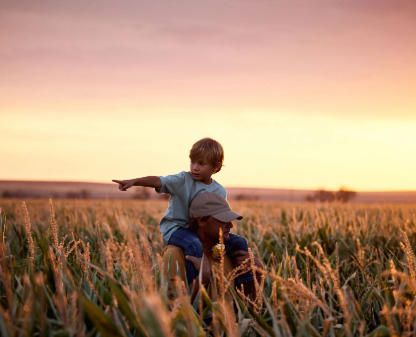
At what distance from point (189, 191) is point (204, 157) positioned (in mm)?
292

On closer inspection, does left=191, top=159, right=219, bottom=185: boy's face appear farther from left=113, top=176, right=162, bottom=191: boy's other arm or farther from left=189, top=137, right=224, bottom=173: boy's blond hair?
left=113, top=176, right=162, bottom=191: boy's other arm

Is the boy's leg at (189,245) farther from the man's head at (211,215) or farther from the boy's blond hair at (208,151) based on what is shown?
the boy's blond hair at (208,151)

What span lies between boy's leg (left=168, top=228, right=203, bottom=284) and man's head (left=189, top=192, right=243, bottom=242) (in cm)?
11

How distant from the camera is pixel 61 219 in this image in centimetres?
601

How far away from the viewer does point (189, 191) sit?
9.09 ft

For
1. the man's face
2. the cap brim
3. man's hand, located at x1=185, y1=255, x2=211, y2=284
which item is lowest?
man's hand, located at x1=185, y1=255, x2=211, y2=284

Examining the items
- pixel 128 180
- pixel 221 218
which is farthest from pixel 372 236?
pixel 128 180

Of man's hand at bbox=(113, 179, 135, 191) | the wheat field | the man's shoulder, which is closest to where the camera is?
the wheat field

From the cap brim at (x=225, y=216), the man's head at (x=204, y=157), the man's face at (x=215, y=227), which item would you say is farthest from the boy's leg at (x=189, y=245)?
the man's head at (x=204, y=157)

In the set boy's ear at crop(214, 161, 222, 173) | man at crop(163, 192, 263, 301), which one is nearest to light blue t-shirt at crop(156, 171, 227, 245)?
man at crop(163, 192, 263, 301)

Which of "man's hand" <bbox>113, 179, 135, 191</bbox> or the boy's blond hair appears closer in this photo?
"man's hand" <bbox>113, 179, 135, 191</bbox>

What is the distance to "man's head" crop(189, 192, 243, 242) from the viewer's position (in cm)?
246

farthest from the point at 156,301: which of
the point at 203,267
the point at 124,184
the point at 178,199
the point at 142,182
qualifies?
the point at 178,199

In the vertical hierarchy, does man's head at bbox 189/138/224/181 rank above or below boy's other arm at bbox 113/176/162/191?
above
